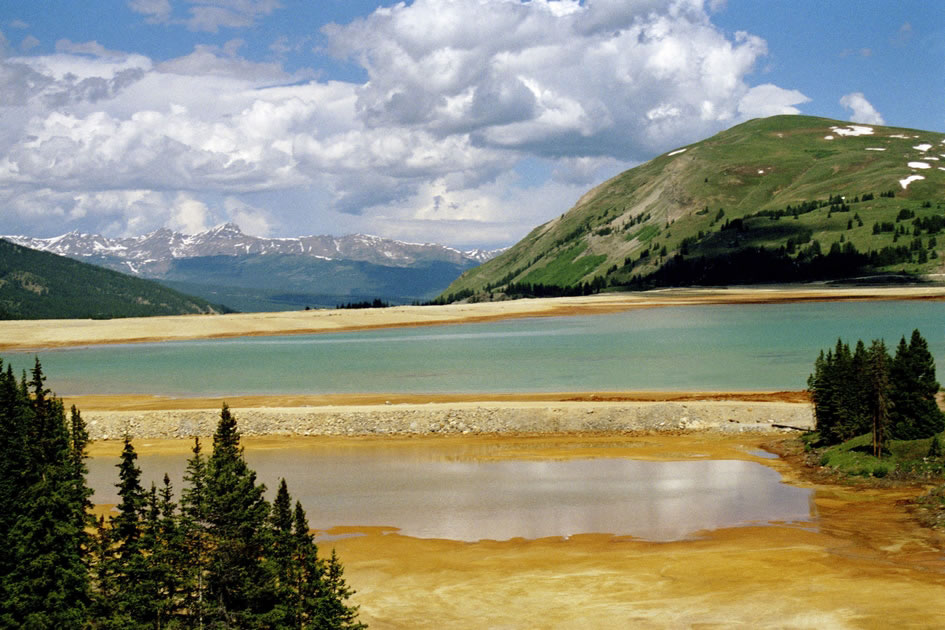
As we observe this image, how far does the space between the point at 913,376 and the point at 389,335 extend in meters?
95.0

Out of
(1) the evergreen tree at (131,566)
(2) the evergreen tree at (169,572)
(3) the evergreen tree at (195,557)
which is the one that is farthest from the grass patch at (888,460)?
(1) the evergreen tree at (131,566)

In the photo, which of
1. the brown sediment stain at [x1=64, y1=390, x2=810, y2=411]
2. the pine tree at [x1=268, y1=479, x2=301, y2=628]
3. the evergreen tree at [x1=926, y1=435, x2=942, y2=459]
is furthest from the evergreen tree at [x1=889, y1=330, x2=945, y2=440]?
the pine tree at [x1=268, y1=479, x2=301, y2=628]

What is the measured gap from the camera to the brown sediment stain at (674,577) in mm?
20750

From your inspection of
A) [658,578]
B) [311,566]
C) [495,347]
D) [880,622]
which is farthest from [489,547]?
[495,347]

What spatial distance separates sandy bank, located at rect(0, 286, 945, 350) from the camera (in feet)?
439

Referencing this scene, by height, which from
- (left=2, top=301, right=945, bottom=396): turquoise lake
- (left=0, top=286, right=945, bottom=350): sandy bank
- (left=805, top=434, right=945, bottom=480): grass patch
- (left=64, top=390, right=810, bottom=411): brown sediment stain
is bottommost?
(left=805, top=434, right=945, bottom=480): grass patch

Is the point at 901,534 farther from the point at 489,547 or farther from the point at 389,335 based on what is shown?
the point at 389,335

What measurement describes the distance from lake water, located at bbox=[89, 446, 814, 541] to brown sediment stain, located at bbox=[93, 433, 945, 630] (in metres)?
1.25

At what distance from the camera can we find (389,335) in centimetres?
12744

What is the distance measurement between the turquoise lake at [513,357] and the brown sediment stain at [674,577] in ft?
107

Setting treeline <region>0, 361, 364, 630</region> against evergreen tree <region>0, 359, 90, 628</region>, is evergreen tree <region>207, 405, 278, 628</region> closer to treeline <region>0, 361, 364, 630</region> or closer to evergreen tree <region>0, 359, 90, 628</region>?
treeline <region>0, 361, 364, 630</region>

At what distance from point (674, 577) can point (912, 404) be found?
67.1 ft

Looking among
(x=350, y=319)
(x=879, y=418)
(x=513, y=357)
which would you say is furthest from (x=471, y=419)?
(x=350, y=319)

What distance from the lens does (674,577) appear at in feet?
77.3
